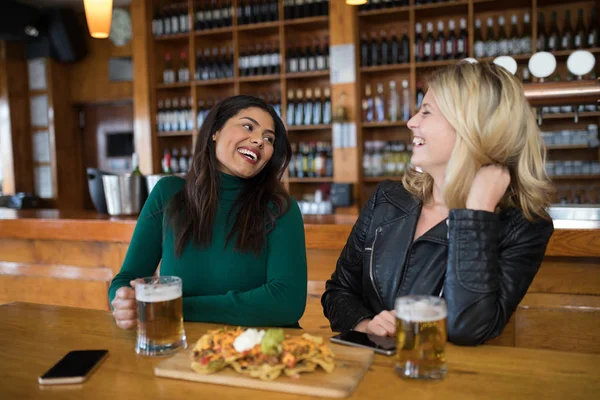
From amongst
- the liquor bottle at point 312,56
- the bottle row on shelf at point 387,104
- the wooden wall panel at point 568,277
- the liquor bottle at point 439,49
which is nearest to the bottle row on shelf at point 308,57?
the liquor bottle at point 312,56

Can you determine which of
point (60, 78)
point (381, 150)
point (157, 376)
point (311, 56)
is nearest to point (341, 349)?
point (157, 376)

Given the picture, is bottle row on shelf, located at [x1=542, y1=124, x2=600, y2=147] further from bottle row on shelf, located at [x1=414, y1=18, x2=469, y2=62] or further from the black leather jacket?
the black leather jacket

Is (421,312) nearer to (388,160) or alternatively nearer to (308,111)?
(388,160)

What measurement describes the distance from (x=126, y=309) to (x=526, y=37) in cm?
414

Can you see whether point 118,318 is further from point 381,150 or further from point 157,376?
point 381,150

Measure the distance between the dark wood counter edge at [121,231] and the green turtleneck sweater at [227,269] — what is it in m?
0.65

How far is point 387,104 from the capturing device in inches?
195

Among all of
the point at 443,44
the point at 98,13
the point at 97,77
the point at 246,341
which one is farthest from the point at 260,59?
the point at 246,341

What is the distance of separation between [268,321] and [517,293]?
594 mm

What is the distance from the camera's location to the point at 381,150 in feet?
16.1

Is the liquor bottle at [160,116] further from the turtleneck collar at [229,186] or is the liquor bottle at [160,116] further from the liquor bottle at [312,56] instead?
the turtleneck collar at [229,186]

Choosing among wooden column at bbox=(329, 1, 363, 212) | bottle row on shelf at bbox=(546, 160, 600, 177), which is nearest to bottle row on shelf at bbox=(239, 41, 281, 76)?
wooden column at bbox=(329, 1, 363, 212)

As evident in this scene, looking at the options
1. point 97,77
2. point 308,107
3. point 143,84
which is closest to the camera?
point 308,107

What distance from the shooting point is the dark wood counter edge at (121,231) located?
190 cm
